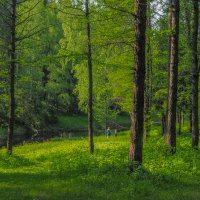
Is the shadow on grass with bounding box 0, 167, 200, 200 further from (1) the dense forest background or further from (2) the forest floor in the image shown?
(1) the dense forest background

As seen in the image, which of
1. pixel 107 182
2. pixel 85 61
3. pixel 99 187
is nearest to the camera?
pixel 99 187

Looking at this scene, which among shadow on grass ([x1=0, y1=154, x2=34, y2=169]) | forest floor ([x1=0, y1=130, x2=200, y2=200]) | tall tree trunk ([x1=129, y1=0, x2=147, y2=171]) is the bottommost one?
shadow on grass ([x1=0, y1=154, x2=34, y2=169])

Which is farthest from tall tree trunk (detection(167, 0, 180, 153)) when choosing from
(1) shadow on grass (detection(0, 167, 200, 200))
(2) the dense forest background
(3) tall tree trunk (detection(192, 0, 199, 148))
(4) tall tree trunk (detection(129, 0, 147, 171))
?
(1) shadow on grass (detection(0, 167, 200, 200))

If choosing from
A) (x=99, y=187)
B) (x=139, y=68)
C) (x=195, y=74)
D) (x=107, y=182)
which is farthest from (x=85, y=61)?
(x=99, y=187)

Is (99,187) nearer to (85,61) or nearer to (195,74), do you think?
(195,74)

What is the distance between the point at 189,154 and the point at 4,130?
35360mm

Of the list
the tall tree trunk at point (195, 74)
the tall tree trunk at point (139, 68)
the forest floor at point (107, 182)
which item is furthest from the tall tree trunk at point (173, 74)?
the tall tree trunk at point (139, 68)

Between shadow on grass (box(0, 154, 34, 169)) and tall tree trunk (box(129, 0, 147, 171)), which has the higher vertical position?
tall tree trunk (box(129, 0, 147, 171))

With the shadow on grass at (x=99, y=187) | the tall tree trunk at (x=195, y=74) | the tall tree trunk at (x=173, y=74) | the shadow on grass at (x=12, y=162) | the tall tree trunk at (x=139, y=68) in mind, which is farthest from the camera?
the tall tree trunk at (x=195, y=74)

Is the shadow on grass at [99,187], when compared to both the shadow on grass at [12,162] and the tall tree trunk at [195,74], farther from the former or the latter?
the tall tree trunk at [195,74]

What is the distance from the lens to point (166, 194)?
10078mm

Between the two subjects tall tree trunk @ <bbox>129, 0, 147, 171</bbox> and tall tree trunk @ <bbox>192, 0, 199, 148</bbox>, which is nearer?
tall tree trunk @ <bbox>129, 0, 147, 171</bbox>

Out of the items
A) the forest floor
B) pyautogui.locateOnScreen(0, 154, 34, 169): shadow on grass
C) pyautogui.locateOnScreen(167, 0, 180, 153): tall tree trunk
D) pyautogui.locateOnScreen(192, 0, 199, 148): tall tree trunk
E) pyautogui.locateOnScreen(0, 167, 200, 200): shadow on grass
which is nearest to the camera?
pyautogui.locateOnScreen(0, 167, 200, 200): shadow on grass

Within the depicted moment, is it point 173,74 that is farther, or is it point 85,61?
point 85,61
